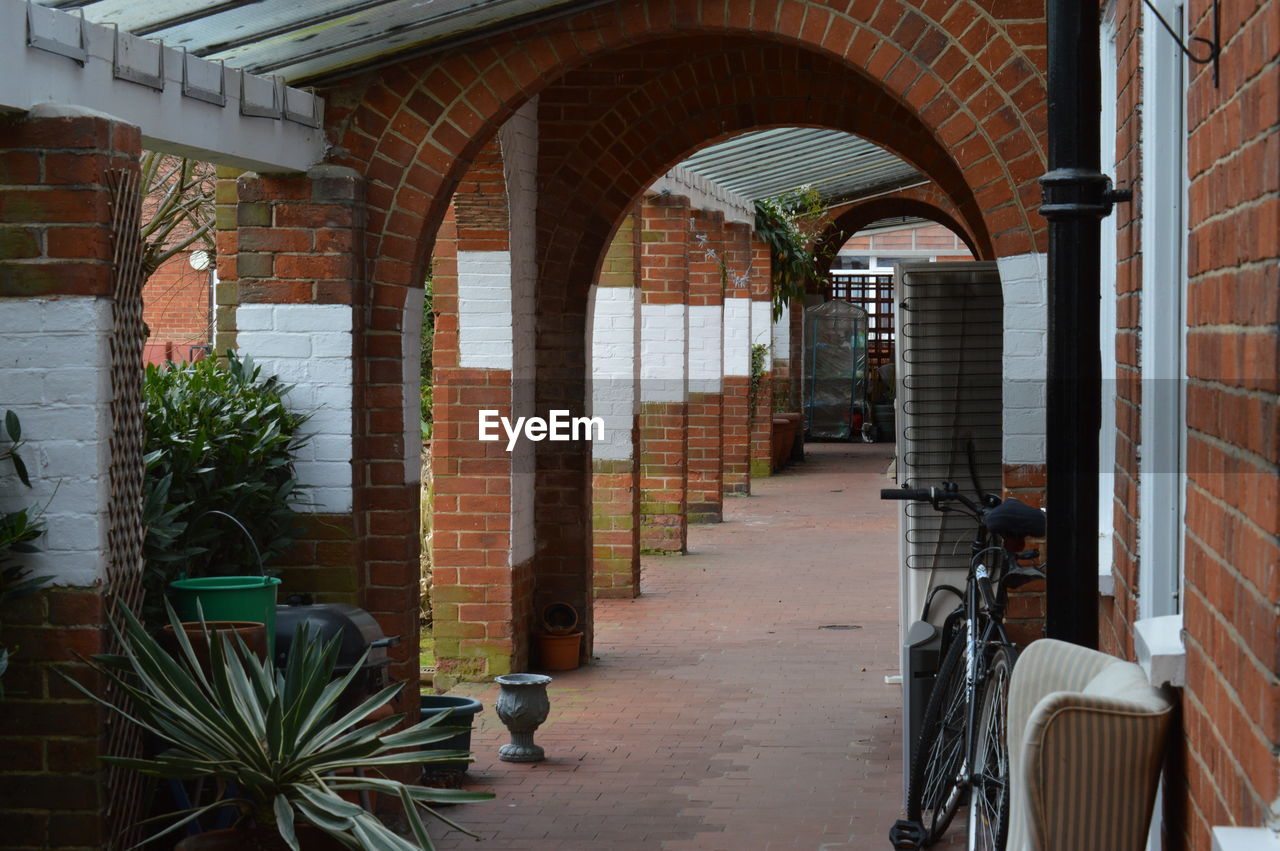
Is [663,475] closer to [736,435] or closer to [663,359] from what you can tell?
[663,359]

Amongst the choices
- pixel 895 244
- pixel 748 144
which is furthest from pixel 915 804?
pixel 895 244

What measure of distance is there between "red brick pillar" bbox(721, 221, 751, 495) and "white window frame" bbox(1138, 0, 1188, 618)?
51.2 ft

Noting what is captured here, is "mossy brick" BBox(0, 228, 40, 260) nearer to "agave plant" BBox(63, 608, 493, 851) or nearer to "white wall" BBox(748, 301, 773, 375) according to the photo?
"agave plant" BBox(63, 608, 493, 851)

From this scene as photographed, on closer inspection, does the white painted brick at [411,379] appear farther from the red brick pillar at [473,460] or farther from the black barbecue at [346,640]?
the red brick pillar at [473,460]

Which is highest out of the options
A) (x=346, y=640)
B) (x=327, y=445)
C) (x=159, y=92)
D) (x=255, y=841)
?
(x=159, y=92)

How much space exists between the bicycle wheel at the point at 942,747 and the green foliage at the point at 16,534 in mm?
2934

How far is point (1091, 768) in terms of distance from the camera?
2.59 m

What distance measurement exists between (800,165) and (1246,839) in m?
15.3

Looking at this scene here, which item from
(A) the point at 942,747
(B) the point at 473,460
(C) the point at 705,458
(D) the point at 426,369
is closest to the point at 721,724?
(B) the point at 473,460

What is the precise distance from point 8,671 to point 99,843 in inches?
21.2

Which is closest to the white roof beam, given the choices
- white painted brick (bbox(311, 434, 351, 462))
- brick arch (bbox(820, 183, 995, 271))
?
white painted brick (bbox(311, 434, 351, 462))

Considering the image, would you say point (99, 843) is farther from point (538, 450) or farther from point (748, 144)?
point (748, 144)

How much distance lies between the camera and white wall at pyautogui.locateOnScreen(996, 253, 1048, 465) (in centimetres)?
612

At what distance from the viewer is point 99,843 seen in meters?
4.46
